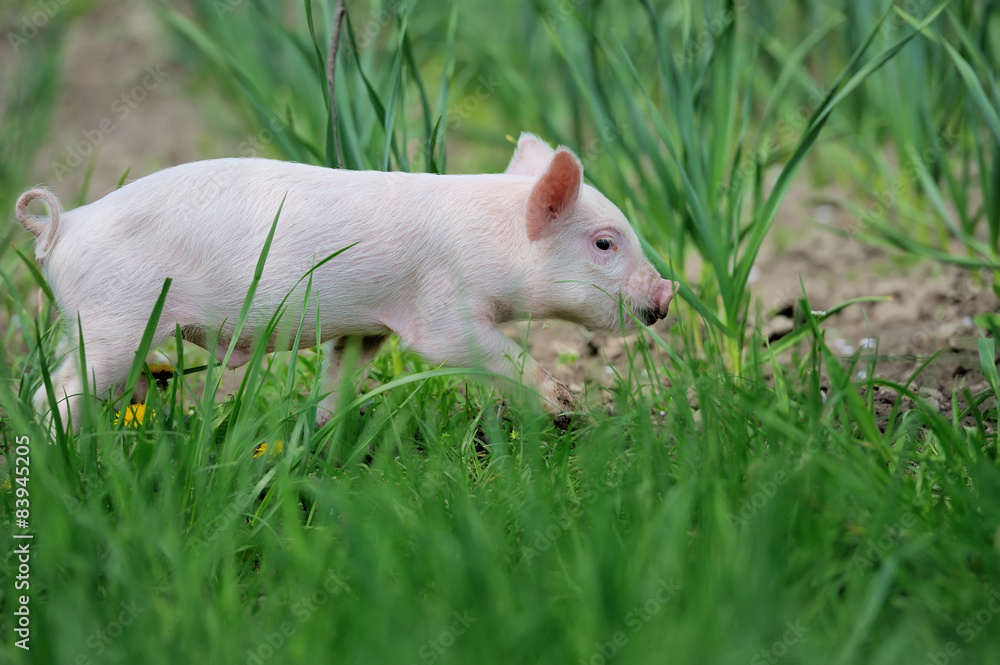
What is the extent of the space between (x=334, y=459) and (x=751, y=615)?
1.14 meters

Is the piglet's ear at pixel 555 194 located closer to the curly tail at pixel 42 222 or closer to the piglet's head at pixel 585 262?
the piglet's head at pixel 585 262

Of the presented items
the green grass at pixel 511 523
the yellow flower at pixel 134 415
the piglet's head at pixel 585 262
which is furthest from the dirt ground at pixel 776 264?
the yellow flower at pixel 134 415

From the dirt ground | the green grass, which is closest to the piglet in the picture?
the green grass

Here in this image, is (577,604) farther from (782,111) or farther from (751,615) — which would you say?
(782,111)

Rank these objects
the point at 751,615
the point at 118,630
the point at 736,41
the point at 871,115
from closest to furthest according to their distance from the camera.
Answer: the point at 751,615, the point at 118,630, the point at 736,41, the point at 871,115

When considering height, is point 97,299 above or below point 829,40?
below

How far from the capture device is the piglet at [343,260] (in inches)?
82.0

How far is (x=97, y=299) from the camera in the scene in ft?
6.78

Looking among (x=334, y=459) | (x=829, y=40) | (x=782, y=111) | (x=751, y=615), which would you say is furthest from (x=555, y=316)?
(x=829, y=40)

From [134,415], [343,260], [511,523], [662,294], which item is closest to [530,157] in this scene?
[662,294]

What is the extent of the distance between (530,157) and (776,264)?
2.09 m

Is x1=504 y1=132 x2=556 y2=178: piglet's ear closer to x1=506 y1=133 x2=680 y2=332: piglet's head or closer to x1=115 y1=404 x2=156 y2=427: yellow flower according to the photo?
x1=506 y1=133 x2=680 y2=332: piglet's head

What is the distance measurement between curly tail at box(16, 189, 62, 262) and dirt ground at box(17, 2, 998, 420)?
49.3 inches

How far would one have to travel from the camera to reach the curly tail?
2107mm
